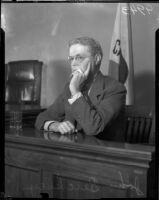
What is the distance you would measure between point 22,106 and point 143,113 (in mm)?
320

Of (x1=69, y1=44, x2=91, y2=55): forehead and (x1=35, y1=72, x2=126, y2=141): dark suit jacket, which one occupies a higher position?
(x1=69, y1=44, x2=91, y2=55): forehead

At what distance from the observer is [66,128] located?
915 mm

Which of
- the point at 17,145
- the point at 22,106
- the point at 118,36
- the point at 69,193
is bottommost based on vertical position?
the point at 69,193

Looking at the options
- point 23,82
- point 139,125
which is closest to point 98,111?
point 139,125

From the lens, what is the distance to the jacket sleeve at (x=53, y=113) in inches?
35.8

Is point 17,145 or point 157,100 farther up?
point 157,100

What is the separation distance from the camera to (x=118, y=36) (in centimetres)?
90

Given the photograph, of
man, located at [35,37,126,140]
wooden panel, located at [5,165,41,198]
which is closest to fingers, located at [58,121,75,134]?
man, located at [35,37,126,140]

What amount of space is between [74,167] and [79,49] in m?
0.30

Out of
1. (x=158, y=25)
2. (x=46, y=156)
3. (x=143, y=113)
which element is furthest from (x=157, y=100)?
(x=46, y=156)

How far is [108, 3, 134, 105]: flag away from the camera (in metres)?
0.88

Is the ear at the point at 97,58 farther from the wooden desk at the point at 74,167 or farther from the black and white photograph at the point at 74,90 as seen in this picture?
the wooden desk at the point at 74,167

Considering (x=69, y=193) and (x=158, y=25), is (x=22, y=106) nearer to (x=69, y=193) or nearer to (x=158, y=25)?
(x=69, y=193)

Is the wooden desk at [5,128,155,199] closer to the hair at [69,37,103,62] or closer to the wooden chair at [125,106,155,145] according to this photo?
the wooden chair at [125,106,155,145]
